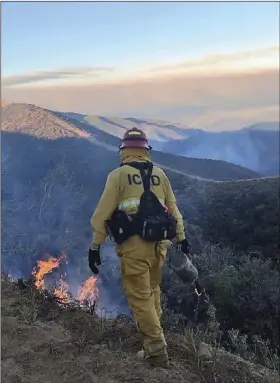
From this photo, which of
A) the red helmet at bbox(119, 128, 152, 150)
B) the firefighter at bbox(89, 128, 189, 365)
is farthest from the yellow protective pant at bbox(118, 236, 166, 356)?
the red helmet at bbox(119, 128, 152, 150)

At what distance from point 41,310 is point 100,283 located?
9.42m

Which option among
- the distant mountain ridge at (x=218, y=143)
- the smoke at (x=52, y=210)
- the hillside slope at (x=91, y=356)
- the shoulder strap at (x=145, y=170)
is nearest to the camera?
the hillside slope at (x=91, y=356)

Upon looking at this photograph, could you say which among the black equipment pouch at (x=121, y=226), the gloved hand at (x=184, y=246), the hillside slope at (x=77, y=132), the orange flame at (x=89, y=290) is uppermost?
the hillside slope at (x=77, y=132)

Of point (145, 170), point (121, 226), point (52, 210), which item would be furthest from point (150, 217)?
point (52, 210)

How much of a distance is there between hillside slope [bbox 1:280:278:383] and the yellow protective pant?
0.21 meters

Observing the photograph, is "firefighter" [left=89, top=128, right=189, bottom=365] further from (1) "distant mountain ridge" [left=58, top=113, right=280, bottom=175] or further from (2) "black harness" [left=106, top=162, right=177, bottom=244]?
(1) "distant mountain ridge" [left=58, top=113, right=280, bottom=175]

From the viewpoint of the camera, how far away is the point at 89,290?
13312 millimetres

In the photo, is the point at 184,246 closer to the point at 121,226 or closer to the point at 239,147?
the point at 121,226

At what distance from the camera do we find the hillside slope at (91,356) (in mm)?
3594

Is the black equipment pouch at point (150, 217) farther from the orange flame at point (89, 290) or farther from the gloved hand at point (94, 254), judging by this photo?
the orange flame at point (89, 290)

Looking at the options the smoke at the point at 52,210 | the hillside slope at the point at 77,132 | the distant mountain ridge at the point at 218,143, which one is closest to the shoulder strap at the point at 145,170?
the smoke at the point at 52,210

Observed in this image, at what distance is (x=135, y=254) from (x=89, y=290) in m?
9.98

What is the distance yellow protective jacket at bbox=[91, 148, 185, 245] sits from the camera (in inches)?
144

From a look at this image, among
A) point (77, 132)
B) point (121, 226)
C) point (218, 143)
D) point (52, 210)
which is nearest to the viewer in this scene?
point (121, 226)
